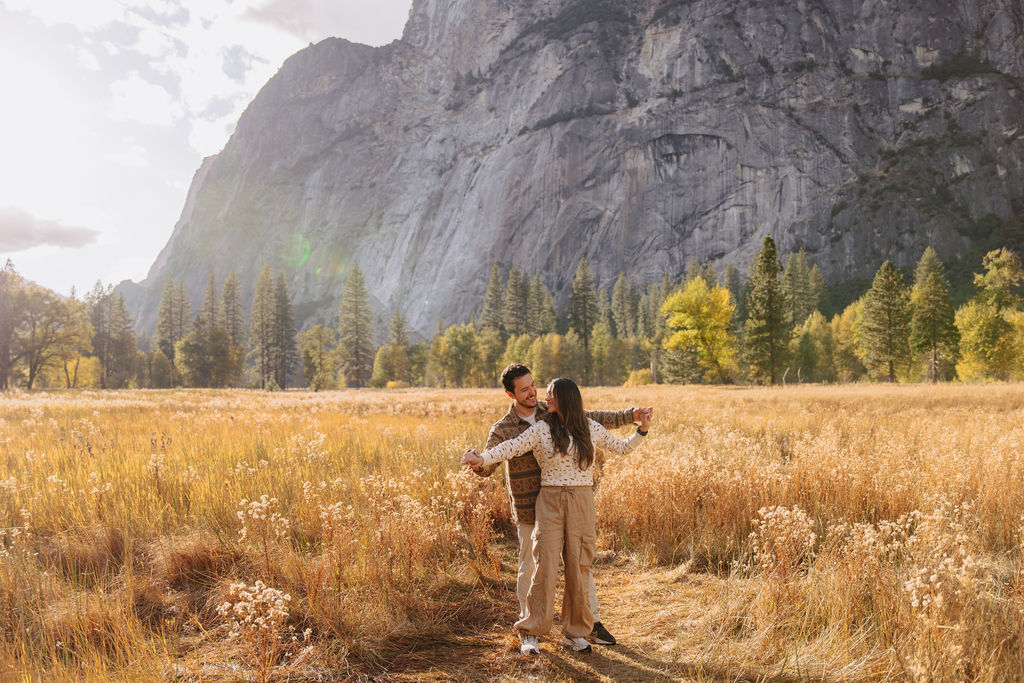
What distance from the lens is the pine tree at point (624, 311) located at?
9238 cm

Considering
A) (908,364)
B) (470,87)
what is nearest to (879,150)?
(908,364)

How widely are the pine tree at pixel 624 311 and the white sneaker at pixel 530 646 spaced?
87455 millimetres

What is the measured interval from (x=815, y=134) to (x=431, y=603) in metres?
152

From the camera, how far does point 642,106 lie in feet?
448

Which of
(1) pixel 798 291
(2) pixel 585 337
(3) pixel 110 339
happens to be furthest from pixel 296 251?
(1) pixel 798 291

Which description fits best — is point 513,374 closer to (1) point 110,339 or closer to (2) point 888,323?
(2) point 888,323

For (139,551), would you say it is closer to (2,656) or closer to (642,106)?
(2,656)

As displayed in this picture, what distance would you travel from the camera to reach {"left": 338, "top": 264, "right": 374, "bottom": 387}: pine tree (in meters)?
69.8

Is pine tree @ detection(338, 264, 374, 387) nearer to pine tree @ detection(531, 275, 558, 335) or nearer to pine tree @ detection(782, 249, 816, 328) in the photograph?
pine tree @ detection(531, 275, 558, 335)

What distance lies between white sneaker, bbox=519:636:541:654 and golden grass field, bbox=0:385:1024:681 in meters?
0.09

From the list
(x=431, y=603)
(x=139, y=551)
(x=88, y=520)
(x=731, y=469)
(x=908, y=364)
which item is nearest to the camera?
(x=431, y=603)

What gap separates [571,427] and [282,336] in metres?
75.8

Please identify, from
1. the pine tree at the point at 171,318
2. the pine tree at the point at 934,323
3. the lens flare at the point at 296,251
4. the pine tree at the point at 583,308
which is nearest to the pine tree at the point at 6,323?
the pine tree at the point at 171,318

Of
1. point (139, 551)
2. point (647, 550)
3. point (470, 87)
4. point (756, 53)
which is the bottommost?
point (647, 550)
